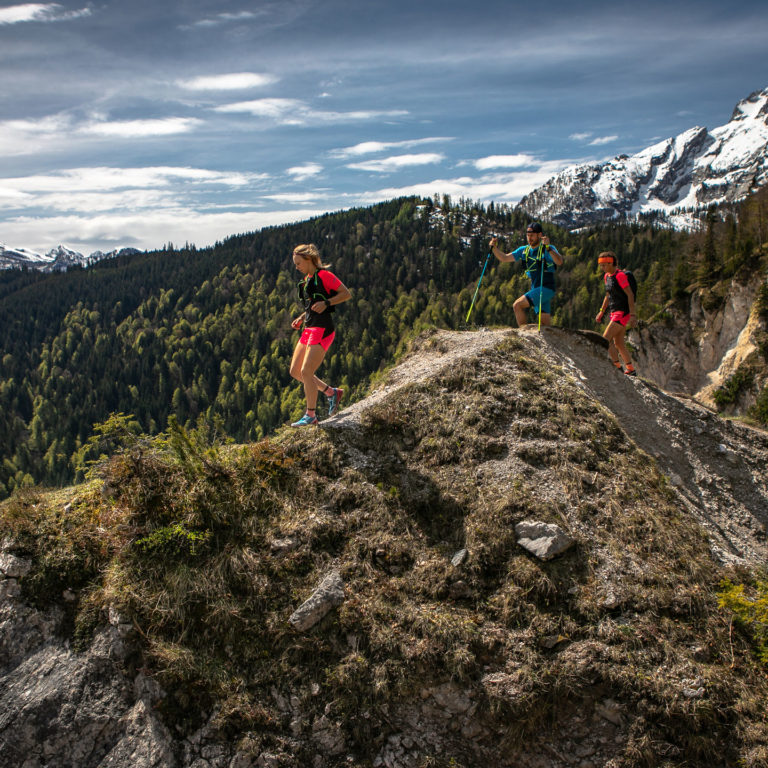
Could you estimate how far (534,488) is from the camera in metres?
7.16

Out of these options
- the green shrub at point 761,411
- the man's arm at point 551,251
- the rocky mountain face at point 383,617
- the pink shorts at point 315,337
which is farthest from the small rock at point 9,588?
the green shrub at point 761,411

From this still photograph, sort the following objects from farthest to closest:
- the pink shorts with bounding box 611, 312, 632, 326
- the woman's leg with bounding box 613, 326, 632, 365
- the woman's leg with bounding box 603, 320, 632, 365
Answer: the woman's leg with bounding box 613, 326, 632, 365
the woman's leg with bounding box 603, 320, 632, 365
the pink shorts with bounding box 611, 312, 632, 326

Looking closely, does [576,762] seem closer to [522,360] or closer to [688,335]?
[522,360]

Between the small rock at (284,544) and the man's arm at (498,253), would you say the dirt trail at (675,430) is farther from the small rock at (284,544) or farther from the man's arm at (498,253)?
the small rock at (284,544)

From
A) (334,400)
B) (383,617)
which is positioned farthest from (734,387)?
(383,617)

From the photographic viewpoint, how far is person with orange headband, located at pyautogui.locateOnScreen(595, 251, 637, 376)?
1172 centimetres

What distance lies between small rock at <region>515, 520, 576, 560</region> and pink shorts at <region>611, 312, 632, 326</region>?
24.7 ft

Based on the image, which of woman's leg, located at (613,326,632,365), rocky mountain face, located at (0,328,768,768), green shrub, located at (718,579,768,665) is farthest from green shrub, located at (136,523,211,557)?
woman's leg, located at (613,326,632,365)

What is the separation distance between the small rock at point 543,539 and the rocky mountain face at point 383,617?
3 cm

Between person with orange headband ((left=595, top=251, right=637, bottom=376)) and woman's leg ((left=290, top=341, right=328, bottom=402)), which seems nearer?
woman's leg ((left=290, top=341, right=328, bottom=402))

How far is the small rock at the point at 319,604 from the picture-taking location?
18.5 ft

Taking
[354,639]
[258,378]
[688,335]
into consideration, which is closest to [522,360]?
[354,639]

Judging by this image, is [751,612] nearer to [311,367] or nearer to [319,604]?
[319,604]

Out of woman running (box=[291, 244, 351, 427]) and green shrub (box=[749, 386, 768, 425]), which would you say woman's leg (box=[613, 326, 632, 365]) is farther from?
green shrub (box=[749, 386, 768, 425])
